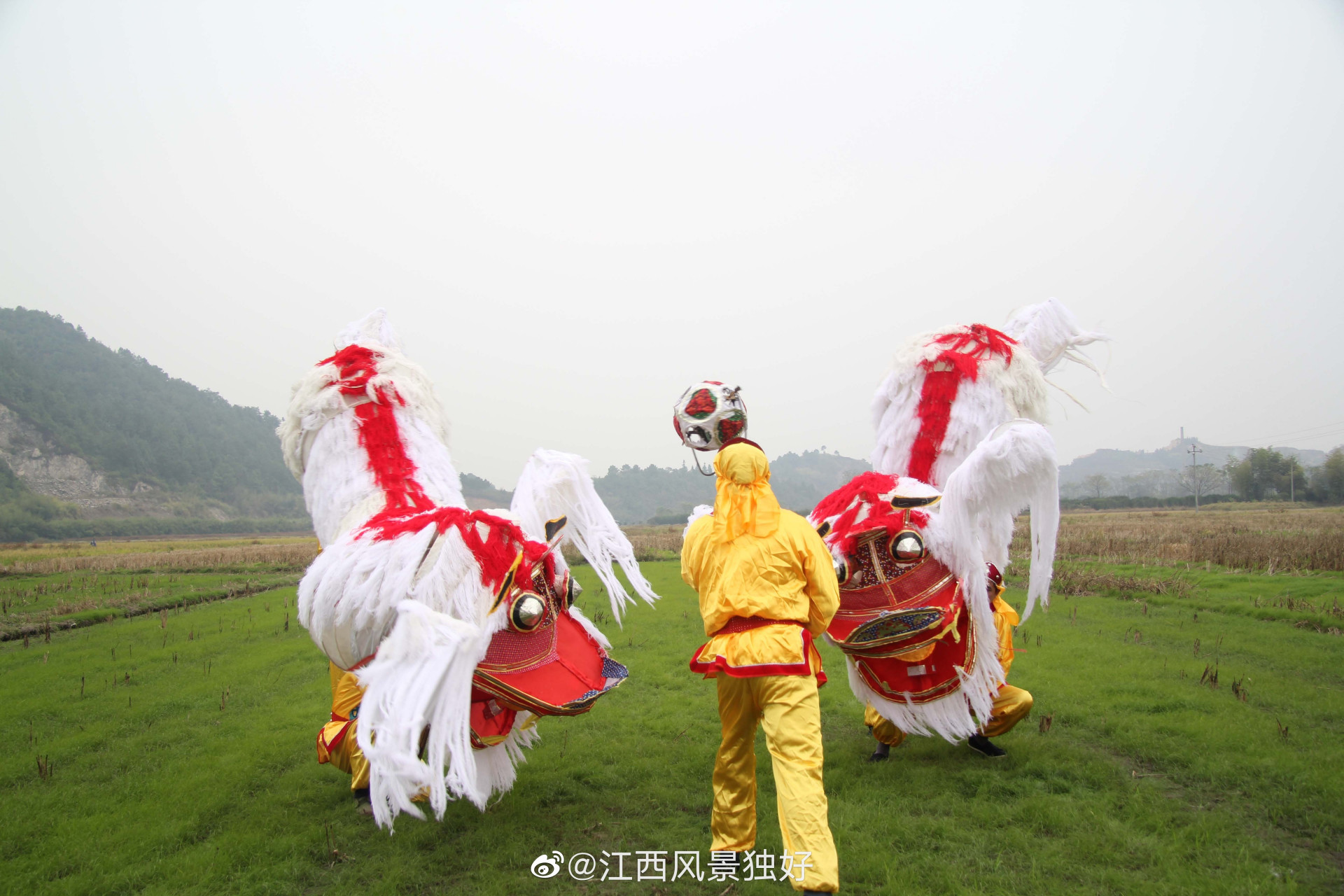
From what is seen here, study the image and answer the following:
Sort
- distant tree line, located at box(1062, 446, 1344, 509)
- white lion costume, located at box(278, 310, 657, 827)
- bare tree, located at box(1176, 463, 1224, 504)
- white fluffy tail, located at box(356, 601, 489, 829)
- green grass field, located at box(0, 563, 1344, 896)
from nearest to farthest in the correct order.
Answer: white fluffy tail, located at box(356, 601, 489, 829), white lion costume, located at box(278, 310, 657, 827), green grass field, located at box(0, 563, 1344, 896), distant tree line, located at box(1062, 446, 1344, 509), bare tree, located at box(1176, 463, 1224, 504)

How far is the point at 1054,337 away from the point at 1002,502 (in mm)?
1967

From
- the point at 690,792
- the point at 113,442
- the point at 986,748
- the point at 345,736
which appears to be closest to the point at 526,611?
the point at 345,736

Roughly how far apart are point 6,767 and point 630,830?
448 centimetres

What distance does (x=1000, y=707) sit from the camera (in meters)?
4.44

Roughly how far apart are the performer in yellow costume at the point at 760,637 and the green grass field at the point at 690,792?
625 mm

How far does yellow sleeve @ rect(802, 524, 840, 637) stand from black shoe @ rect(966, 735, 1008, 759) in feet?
Answer: 7.28

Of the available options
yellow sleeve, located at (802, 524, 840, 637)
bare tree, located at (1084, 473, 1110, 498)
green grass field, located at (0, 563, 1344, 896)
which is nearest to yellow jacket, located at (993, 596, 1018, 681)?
green grass field, located at (0, 563, 1344, 896)

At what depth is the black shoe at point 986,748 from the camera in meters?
4.76

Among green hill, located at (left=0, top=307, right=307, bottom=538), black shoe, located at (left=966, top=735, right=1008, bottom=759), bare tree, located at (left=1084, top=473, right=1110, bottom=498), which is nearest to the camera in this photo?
black shoe, located at (left=966, top=735, right=1008, bottom=759)

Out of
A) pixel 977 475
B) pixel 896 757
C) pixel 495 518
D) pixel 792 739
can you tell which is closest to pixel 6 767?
pixel 495 518

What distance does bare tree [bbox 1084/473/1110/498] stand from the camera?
71.2 metres

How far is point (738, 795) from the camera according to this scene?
344cm

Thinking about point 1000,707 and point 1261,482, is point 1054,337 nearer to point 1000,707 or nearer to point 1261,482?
point 1000,707

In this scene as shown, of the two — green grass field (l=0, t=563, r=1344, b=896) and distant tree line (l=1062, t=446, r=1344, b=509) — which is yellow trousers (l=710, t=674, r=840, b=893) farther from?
distant tree line (l=1062, t=446, r=1344, b=509)
